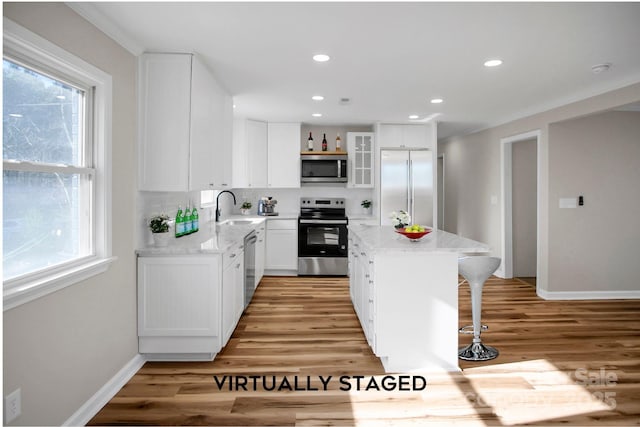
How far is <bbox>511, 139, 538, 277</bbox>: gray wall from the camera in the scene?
19.0 feet

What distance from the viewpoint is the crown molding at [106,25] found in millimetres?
2158

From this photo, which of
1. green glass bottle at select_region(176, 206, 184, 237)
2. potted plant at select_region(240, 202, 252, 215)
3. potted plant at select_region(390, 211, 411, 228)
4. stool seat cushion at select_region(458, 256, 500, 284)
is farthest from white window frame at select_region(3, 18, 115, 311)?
potted plant at select_region(240, 202, 252, 215)

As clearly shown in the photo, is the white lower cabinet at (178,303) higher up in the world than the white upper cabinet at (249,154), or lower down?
lower down

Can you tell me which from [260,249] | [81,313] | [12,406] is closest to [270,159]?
[260,249]

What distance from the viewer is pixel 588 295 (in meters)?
4.82

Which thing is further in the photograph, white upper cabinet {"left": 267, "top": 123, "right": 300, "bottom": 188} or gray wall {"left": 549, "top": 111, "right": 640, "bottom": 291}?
white upper cabinet {"left": 267, "top": 123, "right": 300, "bottom": 188}

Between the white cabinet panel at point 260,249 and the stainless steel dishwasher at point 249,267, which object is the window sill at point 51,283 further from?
the white cabinet panel at point 260,249

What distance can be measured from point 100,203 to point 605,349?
12.6ft

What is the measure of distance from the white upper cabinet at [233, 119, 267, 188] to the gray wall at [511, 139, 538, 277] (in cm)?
361

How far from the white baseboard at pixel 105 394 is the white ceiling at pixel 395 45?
2.14 meters

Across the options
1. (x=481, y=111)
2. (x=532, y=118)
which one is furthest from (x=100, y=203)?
(x=532, y=118)

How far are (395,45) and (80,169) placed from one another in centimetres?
216

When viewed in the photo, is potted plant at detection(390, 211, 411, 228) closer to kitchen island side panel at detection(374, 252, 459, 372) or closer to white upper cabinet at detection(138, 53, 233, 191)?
kitchen island side panel at detection(374, 252, 459, 372)

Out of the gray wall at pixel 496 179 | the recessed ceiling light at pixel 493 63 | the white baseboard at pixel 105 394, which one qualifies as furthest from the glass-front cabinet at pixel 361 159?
the white baseboard at pixel 105 394
